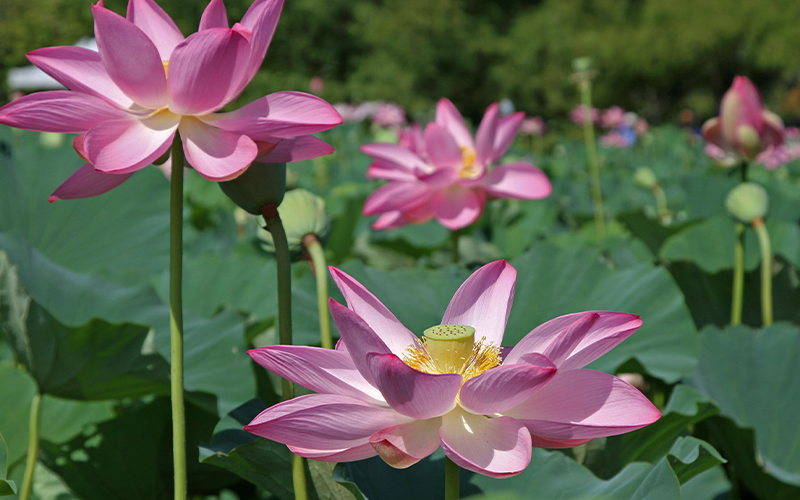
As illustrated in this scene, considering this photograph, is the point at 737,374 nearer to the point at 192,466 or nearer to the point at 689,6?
the point at 192,466

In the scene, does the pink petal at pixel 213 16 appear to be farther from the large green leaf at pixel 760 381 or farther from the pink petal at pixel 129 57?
the large green leaf at pixel 760 381

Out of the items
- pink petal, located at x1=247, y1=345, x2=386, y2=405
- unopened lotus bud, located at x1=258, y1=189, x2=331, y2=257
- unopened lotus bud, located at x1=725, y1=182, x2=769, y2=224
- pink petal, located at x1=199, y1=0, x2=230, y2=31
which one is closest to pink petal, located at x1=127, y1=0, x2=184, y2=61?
pink petal, located at x1=199, y1=0, x2=230, y2=31

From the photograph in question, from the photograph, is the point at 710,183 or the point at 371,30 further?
the point at 371,30

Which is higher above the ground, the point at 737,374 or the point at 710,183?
the point at 737,374

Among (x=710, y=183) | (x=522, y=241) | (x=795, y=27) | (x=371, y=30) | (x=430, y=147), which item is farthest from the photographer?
(x=371, y=30)

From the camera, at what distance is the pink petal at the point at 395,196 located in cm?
108

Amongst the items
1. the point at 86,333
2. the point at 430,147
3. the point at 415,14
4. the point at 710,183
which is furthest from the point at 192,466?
the point at 415,14

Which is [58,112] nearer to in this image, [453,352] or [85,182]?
[85,182]

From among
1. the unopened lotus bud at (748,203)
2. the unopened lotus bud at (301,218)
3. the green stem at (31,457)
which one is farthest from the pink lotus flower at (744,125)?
the green stem at (31,457)

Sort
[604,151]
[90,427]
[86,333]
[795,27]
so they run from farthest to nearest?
[795,27]
[604,151]
[90,427]
[86,333]

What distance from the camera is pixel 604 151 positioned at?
213 inches

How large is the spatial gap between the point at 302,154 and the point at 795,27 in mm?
14731

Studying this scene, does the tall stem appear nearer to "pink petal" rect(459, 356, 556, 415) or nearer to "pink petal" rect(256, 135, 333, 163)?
"pink petal" rect(256, 135, 333, 163)

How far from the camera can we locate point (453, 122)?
1.21m
